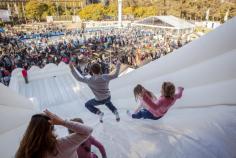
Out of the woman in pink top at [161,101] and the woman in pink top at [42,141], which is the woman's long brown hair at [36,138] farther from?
the woman in pink top at [161,101]

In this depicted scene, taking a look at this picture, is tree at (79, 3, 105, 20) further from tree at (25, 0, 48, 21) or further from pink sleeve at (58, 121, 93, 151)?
pink sleeve at (58, 121, 93, 151)

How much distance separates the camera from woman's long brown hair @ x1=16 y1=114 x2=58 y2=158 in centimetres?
84

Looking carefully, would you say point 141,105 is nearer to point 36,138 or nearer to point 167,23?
point 36,138

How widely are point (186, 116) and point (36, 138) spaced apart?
1.39 metres

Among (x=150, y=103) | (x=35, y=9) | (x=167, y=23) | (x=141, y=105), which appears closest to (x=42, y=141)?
(x=150, y=103)

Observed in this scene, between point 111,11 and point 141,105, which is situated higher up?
point 111,11

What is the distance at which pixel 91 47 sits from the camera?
12.8 metres

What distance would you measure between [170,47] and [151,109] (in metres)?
10.4

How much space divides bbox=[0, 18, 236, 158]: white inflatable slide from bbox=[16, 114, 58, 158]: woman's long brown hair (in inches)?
27.3

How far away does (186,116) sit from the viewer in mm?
1876

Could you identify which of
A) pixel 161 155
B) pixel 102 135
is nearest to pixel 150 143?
pixel 161 155

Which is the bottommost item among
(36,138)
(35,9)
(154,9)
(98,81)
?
(98,81)

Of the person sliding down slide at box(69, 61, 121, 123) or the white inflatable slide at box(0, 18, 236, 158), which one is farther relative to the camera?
the person sliding down slide at box(69, 61, 121, 123)

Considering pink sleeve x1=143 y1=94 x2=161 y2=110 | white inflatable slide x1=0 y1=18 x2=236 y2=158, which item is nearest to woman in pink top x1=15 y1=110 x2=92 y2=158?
white inflatable slide x1=0 y1=18 x2=236 y2=158
